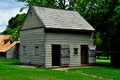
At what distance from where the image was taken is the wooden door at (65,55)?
35444mm

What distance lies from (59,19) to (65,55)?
4290mm

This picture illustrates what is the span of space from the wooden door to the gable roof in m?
2.32

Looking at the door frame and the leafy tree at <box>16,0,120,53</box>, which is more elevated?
the leafy tree at <box>16,0,120,53</box>

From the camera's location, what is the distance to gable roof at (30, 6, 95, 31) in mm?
34981

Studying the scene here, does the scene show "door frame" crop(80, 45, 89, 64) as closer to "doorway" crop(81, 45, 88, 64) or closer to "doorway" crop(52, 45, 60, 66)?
"doorway" crop(81, 45, 88, 64)

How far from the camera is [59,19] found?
3662cm

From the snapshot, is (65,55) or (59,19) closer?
(65,55)

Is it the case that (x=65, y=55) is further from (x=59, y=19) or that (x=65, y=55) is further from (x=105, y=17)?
(x=105, y=17)

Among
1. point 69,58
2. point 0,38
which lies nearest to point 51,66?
point 69,58

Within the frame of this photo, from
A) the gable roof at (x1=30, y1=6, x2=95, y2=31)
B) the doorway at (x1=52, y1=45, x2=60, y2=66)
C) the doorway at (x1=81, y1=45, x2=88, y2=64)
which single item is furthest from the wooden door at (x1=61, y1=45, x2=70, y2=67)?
the doorway at (x1=81, y1=45, x2=88, y2=64)

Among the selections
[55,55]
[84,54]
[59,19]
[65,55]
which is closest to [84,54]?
[84,54]

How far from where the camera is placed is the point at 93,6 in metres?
44.0

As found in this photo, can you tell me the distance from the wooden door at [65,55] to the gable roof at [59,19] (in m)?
2.32

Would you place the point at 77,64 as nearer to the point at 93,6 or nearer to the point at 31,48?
the point at 31,48
